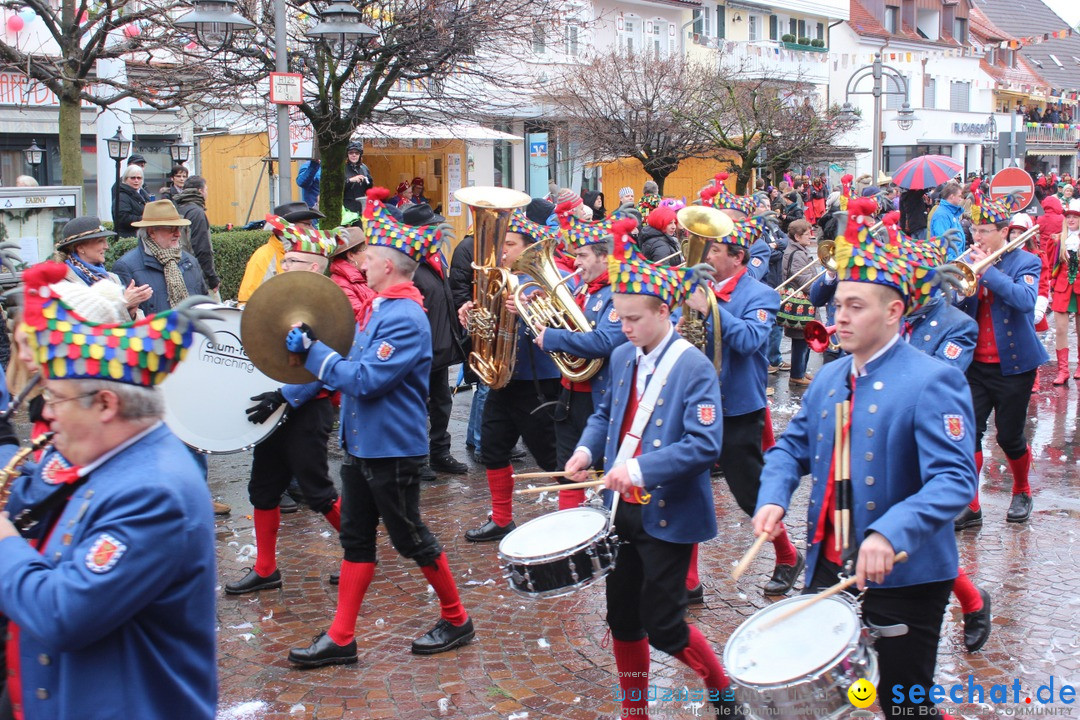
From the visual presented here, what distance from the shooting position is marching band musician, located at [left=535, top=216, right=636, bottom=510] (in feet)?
20.2

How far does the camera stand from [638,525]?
4.34 meters

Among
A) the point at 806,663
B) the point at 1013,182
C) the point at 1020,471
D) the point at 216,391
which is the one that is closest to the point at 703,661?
the point at 806,663

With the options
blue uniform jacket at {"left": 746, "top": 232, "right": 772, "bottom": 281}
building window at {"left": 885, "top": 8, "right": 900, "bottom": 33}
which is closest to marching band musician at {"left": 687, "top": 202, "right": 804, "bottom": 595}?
blue uniform jacket at {"left": 746, "top": 232, "right": 772, "bottom": 281}

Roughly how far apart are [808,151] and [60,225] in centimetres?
1867

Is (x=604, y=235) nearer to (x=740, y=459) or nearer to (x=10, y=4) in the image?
(x=740, y=459)

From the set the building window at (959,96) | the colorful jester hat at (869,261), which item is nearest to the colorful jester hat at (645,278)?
the colorful jester hat at (869,261)

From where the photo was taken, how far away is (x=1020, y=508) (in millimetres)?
7324

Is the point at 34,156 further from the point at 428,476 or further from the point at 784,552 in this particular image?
the point at 784,552

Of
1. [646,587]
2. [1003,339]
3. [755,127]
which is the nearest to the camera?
[646,587]

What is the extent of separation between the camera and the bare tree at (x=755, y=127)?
24.5m

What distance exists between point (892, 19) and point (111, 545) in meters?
55.6

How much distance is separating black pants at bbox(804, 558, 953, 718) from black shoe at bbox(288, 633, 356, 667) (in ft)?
8.64

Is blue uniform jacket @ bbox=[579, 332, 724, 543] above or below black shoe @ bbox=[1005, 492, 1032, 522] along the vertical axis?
above

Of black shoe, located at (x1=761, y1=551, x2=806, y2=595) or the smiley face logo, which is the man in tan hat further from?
the smiley face logo
